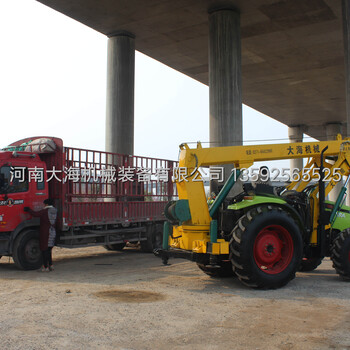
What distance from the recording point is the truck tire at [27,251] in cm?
1001

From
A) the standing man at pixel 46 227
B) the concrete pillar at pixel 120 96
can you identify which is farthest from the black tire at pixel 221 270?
the concrete pillar at pixel 120 96

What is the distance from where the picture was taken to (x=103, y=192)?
469 inches

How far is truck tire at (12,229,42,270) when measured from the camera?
32.8ft

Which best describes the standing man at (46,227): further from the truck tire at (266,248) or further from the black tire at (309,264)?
the black tire at (309,264)

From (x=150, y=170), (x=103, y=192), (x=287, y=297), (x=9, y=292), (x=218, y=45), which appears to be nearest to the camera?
(x=287, y=297)

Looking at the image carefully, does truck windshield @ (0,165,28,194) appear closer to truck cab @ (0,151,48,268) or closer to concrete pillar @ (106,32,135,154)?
truck cab @ (0,151,48,268)

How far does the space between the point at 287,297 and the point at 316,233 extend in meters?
1.98

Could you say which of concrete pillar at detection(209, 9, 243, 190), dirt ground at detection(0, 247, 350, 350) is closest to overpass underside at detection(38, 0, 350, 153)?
concrete pillar at detection(209, 9, 243, 190)

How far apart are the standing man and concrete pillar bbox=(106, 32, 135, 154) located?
9.96 metres

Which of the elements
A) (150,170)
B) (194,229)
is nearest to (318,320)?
(194,229)

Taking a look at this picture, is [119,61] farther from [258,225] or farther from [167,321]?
[167,321]

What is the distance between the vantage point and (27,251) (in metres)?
10.2

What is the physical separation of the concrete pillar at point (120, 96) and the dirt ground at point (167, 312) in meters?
11.0

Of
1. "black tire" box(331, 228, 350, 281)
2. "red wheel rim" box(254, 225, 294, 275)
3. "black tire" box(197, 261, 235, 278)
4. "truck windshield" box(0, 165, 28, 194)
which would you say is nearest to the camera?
"red wheel rim" box(254, 225, 294, 275)
